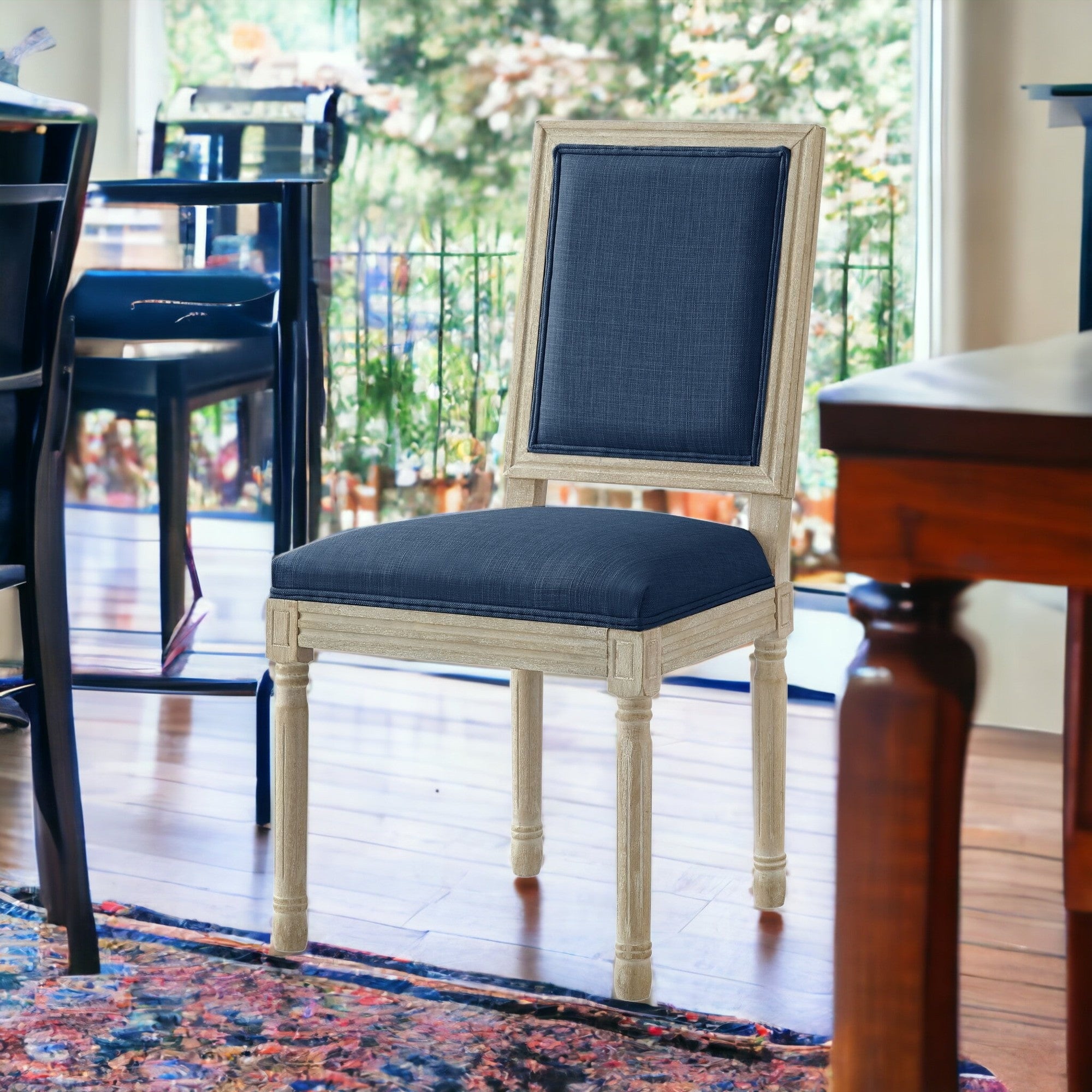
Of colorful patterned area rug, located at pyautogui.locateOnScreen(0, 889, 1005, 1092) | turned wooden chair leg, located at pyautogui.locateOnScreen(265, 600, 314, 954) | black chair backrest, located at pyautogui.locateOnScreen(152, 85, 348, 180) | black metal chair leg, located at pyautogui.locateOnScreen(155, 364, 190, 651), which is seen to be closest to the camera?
colorful patterned area rug, located at pyautogui.locateOnScreen(0, 889, 1005, 1092)

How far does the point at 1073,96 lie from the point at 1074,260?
697 millimetres

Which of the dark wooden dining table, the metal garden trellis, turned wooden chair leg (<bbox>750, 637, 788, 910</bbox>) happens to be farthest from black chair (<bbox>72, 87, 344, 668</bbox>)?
the dark wooden dining table

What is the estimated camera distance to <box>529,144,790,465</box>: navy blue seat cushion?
1.92 metres

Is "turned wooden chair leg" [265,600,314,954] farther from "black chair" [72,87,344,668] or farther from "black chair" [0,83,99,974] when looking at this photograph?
"black chair" [72,87,344,668]

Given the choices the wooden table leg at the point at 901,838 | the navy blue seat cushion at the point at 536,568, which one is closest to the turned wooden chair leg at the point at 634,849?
the navy blue seat cushion at the point at 536,568

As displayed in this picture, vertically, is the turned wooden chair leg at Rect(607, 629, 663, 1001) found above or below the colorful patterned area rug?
above

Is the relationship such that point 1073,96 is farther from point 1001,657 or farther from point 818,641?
point 818,641

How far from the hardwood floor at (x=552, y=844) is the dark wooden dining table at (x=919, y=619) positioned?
0.87m

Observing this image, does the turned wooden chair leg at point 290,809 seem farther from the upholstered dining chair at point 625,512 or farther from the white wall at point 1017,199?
the white wall at point 1017,199

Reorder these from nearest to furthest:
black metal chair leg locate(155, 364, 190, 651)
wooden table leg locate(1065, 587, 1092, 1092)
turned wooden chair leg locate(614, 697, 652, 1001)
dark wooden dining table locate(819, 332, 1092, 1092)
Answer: dark wooden dining table locate(819, 332, 1092, 1092)
wooden table leg locate(1065, 587, 1092, 1092)
turned wooden chair leg locate(614, 697, 652, 1001)
black metal chair leg locate(155, 364, 190, 651)

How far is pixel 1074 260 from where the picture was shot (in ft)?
8.83

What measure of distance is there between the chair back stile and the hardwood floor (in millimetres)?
500

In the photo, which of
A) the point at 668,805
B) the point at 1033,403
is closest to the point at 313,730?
the point at 668,805


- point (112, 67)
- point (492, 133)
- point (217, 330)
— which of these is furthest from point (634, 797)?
point (112, 67)
